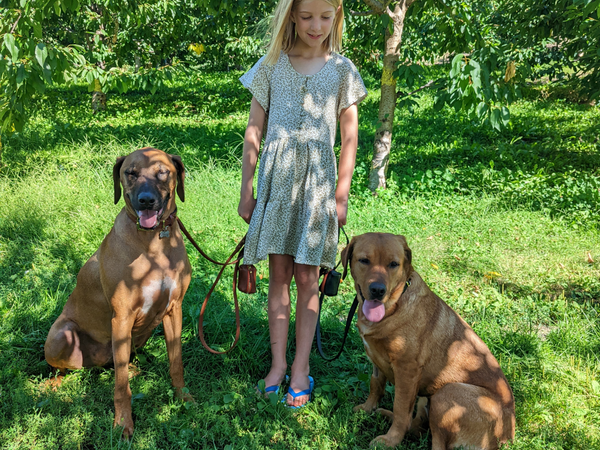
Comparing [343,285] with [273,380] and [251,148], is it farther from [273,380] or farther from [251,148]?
[251,148]

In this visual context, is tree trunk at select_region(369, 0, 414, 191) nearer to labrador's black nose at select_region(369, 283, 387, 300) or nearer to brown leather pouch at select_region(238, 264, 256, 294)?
brown leather pouch at select_region(238, 264, 256, 294)

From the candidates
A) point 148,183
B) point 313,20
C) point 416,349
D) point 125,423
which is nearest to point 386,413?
point 416,349

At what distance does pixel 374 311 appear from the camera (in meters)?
2.51

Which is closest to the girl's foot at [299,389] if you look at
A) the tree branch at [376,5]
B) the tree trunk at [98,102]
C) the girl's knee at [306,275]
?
the girl's knee at [306,275]

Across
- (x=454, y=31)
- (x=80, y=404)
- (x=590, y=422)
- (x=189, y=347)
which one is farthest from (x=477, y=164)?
(x=80, y=404)

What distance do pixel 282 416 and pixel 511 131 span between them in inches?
353

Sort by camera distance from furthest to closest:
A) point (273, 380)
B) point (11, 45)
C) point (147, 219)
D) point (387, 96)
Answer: point (387, 96) < point (11, 45) < point (273, 380) < point (147, 219)

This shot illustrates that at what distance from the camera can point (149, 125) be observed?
37.0ft

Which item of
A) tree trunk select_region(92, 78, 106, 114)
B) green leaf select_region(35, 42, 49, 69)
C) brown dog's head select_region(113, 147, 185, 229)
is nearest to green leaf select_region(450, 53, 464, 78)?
brown dog's head select_region(113, 147, 185, 229)

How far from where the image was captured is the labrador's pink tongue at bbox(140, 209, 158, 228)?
8.34 ft

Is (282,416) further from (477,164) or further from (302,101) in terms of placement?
(477,164)

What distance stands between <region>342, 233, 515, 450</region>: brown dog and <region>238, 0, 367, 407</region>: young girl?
345mm

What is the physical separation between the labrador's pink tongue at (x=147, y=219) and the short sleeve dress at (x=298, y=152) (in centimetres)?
61

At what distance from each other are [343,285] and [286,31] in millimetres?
2492
